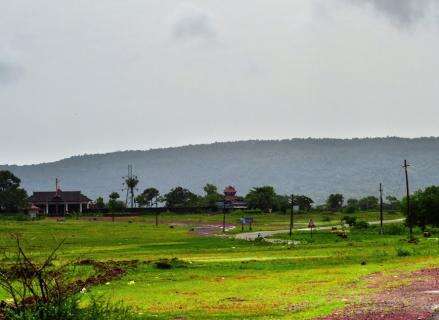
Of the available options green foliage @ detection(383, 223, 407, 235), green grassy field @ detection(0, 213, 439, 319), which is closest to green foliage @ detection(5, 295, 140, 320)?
green grassy field @ detection(0, 213, 439, 319)

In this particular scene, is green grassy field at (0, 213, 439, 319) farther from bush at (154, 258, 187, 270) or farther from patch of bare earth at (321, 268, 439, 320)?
patch of bare earth at (321, 268, 439, 320)

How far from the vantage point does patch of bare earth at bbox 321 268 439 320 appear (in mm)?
25688

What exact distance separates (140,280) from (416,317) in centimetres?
2389

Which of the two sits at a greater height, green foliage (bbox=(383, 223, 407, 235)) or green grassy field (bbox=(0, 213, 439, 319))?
green foliage (bbox=(383, 223, 407, 235))

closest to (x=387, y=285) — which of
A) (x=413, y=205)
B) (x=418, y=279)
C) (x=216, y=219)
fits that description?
(x=418, y=279)

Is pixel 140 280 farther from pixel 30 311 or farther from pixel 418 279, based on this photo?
pixel 30 311

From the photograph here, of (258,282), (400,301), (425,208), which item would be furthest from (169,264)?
(425,208)

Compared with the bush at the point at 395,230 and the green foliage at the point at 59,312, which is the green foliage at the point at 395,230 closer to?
the bush at the point at 395,230

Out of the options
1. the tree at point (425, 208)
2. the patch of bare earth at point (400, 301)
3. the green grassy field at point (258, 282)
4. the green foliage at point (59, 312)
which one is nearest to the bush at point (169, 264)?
the green grassy field at point (258, 282)

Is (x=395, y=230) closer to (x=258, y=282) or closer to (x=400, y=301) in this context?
(x=258, y=282)

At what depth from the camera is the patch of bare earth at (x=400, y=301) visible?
25.7 meters

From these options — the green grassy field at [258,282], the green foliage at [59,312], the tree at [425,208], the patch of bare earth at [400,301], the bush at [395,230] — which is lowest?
the green grassy field at [258,282]

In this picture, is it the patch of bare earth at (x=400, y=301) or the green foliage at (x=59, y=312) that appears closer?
the green foliage at (x=59, y=312)

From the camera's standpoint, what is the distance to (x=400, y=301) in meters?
29.7
